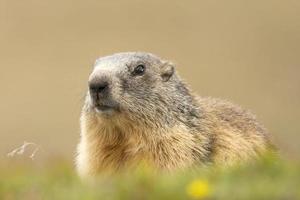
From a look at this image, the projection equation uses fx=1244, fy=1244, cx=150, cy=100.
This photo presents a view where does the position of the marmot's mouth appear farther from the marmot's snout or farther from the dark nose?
the dark nose

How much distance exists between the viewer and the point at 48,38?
41.4 m

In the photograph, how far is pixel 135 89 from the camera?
13.4 meters

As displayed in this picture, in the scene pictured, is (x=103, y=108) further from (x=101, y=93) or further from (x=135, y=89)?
(x=135, y=89)

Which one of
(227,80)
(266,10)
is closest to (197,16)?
(266,10)

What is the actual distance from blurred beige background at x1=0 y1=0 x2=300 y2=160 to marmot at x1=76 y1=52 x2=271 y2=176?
917 centimetres

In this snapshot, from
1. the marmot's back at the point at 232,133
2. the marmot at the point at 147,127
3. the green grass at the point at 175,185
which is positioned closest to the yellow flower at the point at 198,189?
the green grass at the point at 175,185

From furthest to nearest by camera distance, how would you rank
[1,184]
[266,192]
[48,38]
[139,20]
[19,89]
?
[139,20], [48,38], [19,89], [1,184], [266,192]

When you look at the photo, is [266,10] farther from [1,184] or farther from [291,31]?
[1,184]

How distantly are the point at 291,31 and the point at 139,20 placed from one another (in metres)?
5.88

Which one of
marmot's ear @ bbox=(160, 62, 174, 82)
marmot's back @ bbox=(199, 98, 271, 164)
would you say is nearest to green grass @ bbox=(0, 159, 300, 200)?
marmot's back @ bbox=(199, 98, 271, 164)

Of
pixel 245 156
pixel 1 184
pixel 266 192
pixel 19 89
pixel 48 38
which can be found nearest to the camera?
pixel 266 192

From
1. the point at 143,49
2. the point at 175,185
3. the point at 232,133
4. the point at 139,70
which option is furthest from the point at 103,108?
the point at 143,49

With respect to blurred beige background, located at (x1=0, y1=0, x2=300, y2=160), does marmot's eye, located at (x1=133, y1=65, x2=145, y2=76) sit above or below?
below

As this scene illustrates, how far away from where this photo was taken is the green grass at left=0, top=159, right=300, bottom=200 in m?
9.12
